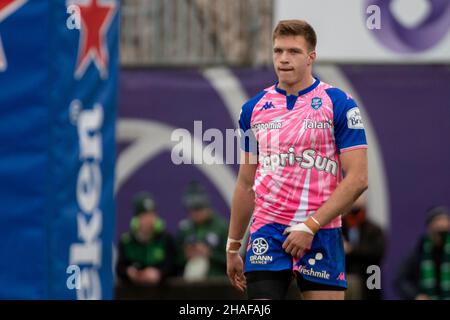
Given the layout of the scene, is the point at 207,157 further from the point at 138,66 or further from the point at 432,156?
the point at 432,156

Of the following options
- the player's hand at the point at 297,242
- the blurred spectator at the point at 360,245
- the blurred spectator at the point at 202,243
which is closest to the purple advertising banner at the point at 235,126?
the blurred spectator at the point at 202,243

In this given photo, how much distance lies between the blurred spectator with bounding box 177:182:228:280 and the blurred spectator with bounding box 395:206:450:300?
6.86 ft

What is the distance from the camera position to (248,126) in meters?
7.12

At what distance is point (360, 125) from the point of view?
6883 mm

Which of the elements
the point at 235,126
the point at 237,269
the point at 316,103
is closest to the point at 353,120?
the point at 316,103

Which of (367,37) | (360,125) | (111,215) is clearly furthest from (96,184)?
(367,37)

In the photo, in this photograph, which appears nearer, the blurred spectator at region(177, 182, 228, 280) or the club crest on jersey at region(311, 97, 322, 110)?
the club crest on jersey at region(311, 97, 322, 110)

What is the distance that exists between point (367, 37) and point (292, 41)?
8795 millimetres

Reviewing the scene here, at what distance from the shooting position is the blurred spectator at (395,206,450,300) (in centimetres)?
1181

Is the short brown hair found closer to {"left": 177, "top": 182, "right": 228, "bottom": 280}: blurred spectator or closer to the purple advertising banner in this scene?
{"left": 177, "top": 182, "right": 228, "bottom": 280}: blurred spectator

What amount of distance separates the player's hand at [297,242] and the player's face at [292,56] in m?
0.86

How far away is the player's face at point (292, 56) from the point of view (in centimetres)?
672

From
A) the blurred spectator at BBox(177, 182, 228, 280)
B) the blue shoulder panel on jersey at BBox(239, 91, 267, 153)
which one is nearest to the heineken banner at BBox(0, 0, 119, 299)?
the blue shoulder panel on jersey at BBox(239, 91, 267, 153)

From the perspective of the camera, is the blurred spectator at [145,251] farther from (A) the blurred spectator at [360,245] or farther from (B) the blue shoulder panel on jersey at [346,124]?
(B) the blue shoulder panel on jersey at [346,124]
